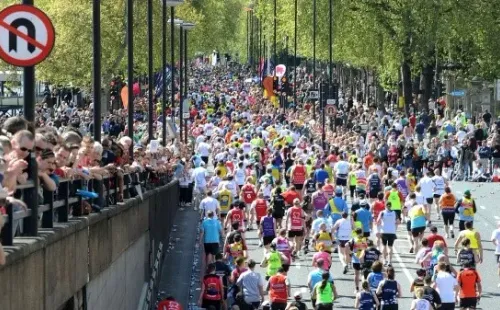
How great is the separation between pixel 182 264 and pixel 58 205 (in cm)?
1684

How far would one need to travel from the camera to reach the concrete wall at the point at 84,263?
12.6 m

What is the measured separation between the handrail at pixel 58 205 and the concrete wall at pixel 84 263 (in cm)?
13

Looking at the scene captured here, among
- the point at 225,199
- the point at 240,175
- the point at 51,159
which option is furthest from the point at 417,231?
the point at 51,159

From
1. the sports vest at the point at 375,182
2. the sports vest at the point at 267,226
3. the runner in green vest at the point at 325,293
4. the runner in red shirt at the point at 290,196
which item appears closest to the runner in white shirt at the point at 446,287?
the runner in green vest at the point at 325,293

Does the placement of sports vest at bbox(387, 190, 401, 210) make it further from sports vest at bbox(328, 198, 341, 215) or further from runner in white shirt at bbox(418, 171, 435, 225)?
sports vest at bbox(328, 198, 341, 215)

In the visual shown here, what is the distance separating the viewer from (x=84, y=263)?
1656cm

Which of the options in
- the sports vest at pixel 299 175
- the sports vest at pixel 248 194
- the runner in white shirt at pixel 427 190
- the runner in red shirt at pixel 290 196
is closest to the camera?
the runner in red shirt at pixel 290 196

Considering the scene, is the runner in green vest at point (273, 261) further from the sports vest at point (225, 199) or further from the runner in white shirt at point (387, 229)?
the sports vest at point (225, 199)

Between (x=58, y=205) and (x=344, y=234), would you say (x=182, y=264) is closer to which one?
(x=344, y=234)

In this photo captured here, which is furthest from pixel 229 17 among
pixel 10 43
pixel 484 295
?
pixel 10 43

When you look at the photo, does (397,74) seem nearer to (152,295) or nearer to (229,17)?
(152,295)

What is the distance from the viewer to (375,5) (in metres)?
71.7

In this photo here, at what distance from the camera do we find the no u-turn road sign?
1368 centimetres

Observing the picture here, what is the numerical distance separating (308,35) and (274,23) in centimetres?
1079
